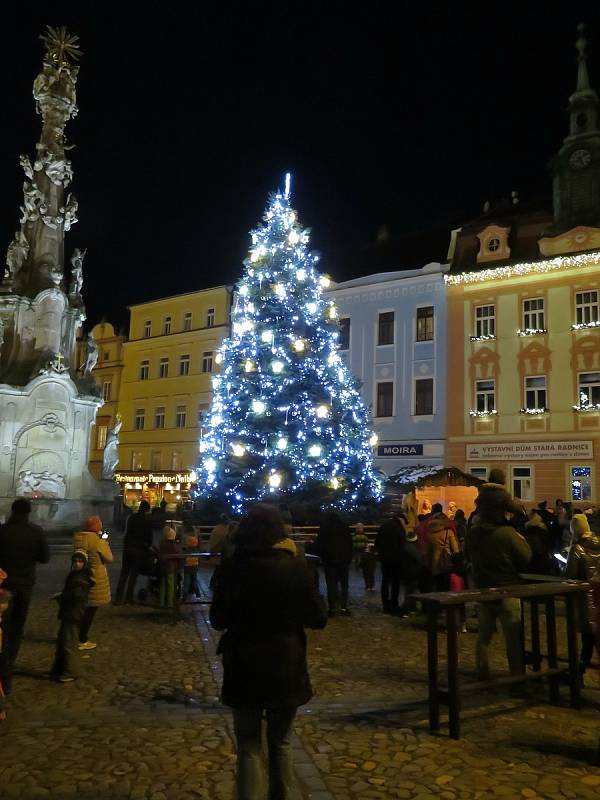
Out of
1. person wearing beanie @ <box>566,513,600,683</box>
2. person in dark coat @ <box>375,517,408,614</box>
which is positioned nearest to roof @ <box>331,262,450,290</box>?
person in dark coat @ <box>375,517,408,614</box>

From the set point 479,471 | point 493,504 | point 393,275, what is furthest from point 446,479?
point 493,504

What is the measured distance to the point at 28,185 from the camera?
909 inches

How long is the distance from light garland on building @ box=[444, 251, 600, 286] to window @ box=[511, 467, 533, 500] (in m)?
8.52

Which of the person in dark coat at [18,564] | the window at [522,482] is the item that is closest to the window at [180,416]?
the window at [522,482]

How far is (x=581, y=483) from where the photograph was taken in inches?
1120

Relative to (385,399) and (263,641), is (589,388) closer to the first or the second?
(385,399)

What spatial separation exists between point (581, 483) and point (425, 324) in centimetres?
1027

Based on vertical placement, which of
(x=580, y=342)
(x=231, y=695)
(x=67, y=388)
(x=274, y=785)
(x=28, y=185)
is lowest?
(x=274, y=785)

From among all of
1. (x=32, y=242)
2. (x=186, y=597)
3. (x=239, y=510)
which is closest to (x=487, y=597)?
(x=186, y=597)

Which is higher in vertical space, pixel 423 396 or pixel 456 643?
pixel 423 396

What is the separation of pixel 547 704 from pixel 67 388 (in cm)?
1852

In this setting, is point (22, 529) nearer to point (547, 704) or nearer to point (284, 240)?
point (547, 704)

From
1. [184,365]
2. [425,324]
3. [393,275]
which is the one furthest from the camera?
[184,365]

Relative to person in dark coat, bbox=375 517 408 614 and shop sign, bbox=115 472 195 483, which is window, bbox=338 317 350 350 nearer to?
shop sign, bbox=115 472 195 483
